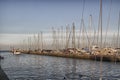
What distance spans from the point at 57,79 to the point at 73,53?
75240mm

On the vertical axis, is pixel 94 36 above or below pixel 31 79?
above

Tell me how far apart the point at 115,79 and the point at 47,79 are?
8859 mm

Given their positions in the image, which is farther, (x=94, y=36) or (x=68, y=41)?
(x=68, y=41)

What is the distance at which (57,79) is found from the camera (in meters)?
36.0

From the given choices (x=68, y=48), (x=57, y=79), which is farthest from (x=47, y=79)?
(x=68, y=48)

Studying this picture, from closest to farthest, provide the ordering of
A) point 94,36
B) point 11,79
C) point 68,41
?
point 11,79
point 94,36
point 68,41

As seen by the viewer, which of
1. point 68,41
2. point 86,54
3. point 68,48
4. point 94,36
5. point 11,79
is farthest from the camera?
point 68,48

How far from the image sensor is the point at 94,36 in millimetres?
80812

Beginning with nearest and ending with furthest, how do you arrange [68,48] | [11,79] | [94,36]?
[11,79] < [94,36] < [68,48]

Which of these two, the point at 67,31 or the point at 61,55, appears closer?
the point at 67,31

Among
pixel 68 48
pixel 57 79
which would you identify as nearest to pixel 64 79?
pixel 57 79

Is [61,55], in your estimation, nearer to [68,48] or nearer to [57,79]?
[68,48]

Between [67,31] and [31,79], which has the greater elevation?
[67,31]

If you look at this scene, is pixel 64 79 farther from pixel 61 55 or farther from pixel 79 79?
pixel 61 55
